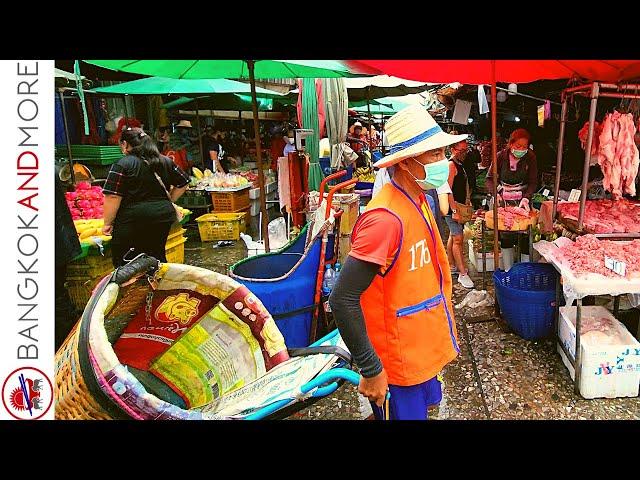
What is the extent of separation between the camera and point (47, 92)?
2096 millimetres

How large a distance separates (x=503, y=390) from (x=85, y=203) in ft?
18.5

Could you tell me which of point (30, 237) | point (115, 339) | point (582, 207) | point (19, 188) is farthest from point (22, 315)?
point (582, 207)

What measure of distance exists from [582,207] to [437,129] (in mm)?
3037

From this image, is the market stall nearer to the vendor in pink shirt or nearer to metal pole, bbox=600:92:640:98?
metal pole, bbox=600:92:640:98

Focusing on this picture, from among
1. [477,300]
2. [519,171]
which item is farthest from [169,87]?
[477,300]

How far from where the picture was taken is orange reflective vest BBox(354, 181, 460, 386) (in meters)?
2.06

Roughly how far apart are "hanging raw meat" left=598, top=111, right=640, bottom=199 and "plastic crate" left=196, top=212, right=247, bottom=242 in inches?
236

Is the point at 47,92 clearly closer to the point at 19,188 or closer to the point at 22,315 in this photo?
the point at 19,188

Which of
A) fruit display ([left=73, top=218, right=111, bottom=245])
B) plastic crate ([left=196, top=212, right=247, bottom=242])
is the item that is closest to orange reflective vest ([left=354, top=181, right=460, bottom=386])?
fruit display ([left=73, top=218, right=111, bottom=245])

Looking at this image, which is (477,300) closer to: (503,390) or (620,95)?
(503,390)

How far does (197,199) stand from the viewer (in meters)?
9.63

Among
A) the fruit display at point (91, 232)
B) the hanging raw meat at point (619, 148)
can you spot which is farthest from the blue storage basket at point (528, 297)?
the fruit display at point (91, 232)

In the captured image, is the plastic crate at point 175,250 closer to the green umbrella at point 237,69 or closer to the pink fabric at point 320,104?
the green umbrella at point 237,69

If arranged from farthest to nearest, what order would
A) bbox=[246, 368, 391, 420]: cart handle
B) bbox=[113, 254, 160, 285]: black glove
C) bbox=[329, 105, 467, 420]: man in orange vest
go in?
bbox=[113, 254, 160, 285]: black glove → bbox=[246, 368, 391, 420]: cart handle → bbox=[329, 105, 467, 420]: man in orange vest
